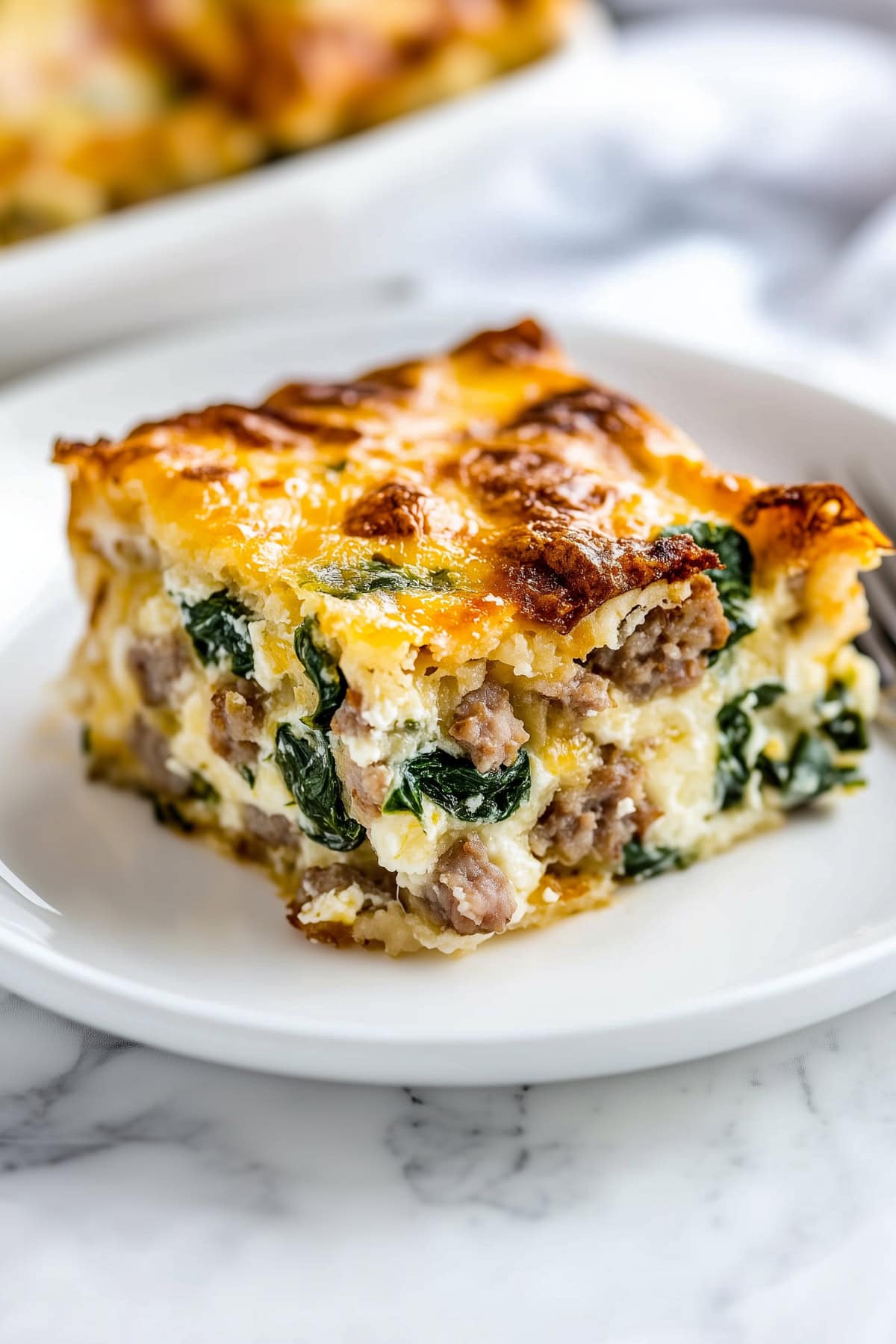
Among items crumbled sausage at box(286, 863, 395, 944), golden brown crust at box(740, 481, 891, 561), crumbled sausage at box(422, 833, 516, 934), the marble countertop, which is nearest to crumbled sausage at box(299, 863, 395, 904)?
crumbled sausage at box(286, 863, 395, 944)

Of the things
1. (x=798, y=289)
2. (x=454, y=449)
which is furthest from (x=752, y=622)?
(x=798, y=289)

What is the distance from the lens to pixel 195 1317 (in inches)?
100

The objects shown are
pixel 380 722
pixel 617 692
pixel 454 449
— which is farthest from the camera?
pixel 454 449

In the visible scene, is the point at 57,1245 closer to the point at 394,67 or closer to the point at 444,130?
the point at 444,130

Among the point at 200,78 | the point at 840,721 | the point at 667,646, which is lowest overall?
the point at 840,721

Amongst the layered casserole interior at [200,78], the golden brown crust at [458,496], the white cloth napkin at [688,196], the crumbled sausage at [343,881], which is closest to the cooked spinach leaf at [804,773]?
the golden brown crust at [458,496]

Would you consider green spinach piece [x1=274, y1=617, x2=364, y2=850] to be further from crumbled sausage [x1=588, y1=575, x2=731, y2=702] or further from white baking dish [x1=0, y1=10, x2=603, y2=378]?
white baking dish [x1=0, y1=10, x2=603, y2=378]

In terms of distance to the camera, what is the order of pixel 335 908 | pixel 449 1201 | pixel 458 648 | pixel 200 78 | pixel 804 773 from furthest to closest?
pixel 200 78 < pixel 804 773 < pixel 335 908 < pixel 458 648 < pixel 449 1201

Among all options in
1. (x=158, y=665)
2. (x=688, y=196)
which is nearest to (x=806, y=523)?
(x=158, y=665)

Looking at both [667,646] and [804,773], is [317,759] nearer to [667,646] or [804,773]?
[667,646]

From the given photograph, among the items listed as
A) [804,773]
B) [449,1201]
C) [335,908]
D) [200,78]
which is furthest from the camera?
[200,78]

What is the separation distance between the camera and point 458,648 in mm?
2971

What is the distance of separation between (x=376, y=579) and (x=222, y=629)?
438mm

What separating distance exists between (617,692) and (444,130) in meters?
3.13
